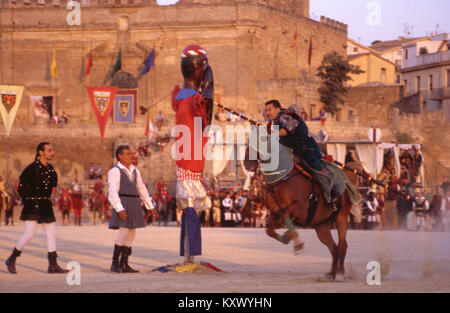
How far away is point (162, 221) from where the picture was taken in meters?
32.9

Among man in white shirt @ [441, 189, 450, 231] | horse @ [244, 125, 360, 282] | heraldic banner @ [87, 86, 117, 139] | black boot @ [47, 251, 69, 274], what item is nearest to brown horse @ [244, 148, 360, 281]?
horse @ [244, 125, 360, 282]

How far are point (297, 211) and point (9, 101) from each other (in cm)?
1926

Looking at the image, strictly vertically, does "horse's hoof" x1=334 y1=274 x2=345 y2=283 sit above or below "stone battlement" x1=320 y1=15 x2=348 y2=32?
below

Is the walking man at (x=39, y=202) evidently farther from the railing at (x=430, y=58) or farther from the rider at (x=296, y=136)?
the railing at (x=430, y=58)

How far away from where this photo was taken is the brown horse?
9719mm

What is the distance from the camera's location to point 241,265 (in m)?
12.6

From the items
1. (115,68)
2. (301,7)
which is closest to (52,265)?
(115,68)

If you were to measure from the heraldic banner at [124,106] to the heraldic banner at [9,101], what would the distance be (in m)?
18.4

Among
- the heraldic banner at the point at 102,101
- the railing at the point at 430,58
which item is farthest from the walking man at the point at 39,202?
the railing at the point at 430,58

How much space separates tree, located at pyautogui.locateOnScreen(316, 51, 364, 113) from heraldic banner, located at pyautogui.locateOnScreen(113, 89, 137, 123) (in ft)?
50.4

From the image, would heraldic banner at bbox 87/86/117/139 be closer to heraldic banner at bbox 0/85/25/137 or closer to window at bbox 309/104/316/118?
heraldic banner at bbox 0/85/25/137

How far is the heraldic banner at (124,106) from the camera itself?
148 feet
